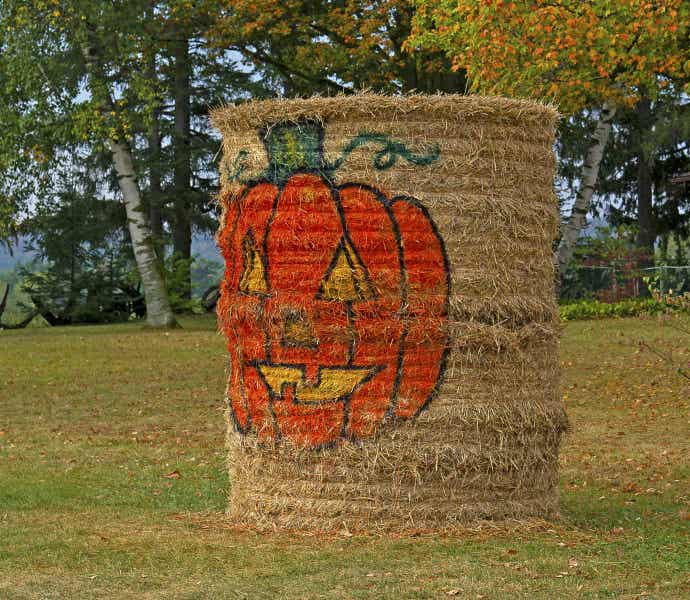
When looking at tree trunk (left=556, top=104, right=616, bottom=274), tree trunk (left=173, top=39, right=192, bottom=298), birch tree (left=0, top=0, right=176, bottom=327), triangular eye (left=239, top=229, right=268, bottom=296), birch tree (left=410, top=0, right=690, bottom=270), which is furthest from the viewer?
tree trunk (left=173, top=39, right=192, bottom=298)

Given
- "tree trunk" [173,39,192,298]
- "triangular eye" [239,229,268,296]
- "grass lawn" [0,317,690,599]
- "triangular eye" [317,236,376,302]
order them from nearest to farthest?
"grass lawn" [0,317,690,599] < "triangular eye" [317,236,376,302] < "triangular eye" [239,229,268,296] < "tree trunk" [173,39,192,298]

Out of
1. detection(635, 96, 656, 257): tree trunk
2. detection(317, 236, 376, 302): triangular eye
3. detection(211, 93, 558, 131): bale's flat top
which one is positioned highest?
detection(635, 96, 656, 257): tree trunk

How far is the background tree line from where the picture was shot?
17406 millimetres

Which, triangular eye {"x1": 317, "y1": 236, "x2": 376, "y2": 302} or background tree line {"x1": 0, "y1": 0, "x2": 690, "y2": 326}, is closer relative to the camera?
triangular eye {"x1": 317, "y1": 236, "x2": 376, "y2": 302}

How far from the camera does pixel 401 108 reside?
7395 millimetres

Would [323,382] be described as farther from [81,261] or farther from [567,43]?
[81,261]

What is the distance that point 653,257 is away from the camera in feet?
102

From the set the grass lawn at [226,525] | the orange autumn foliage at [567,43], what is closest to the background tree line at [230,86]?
the orange autumn foliage at [567,43]

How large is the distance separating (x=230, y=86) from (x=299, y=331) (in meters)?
28.6

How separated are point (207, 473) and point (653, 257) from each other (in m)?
22.8

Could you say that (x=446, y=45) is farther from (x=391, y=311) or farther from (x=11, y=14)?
(x=391, y=311)

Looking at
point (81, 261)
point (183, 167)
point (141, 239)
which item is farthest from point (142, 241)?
point (81, 261)

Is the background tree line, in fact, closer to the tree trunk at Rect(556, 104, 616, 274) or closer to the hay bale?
the tree trunk at Rect(556, 104, 616, 274)

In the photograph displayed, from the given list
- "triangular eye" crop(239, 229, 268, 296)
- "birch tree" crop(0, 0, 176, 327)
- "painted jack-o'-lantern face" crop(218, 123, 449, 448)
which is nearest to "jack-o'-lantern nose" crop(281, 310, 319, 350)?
"painted jack-o'-lantern face" crop(218, 123, 449, 448)
